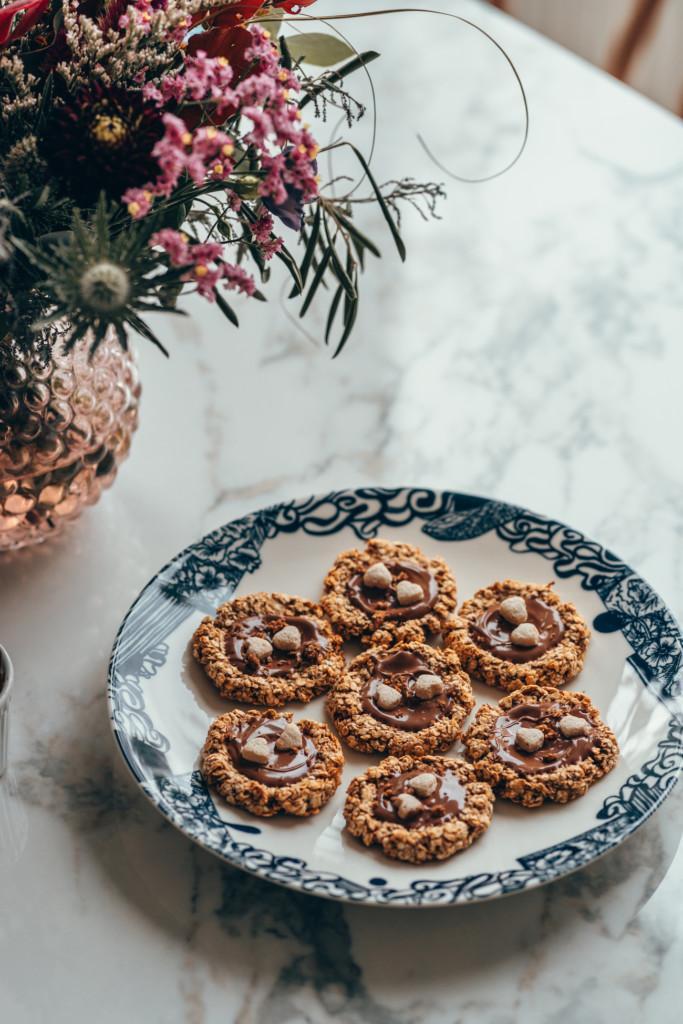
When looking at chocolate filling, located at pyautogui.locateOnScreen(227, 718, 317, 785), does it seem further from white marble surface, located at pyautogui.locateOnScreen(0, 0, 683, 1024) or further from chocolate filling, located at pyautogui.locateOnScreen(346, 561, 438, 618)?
chocolate filling, located at pyautogui.locateOnScreen(346, 561, 438, 618)

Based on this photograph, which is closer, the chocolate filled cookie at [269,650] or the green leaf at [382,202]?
the green leaf at [382,202]

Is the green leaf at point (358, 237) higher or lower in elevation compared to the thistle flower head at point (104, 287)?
higher

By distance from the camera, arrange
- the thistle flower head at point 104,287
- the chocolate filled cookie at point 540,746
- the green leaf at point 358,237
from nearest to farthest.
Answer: the thistle flower head at point 104,287 → the green leaf at point 358,237 → the chocolate filled cookie at point 540,746

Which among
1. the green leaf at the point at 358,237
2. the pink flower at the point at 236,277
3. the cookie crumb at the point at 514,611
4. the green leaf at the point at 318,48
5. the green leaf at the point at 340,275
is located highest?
the green leaf at the point at 318,48

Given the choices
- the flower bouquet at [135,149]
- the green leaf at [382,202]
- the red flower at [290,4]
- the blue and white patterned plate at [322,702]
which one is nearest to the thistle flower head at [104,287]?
the flower bouquet at [135,149]

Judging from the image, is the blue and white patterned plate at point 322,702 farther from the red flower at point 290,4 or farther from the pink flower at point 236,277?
the red flower at point 290,4

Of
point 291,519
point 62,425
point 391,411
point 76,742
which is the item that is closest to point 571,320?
point 391,411

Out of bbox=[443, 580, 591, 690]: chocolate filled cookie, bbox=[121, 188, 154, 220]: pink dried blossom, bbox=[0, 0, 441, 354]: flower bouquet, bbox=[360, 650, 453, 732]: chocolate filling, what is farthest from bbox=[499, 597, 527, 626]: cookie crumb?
bbox=[121, 188, 154, 220]: pink dried blossom
